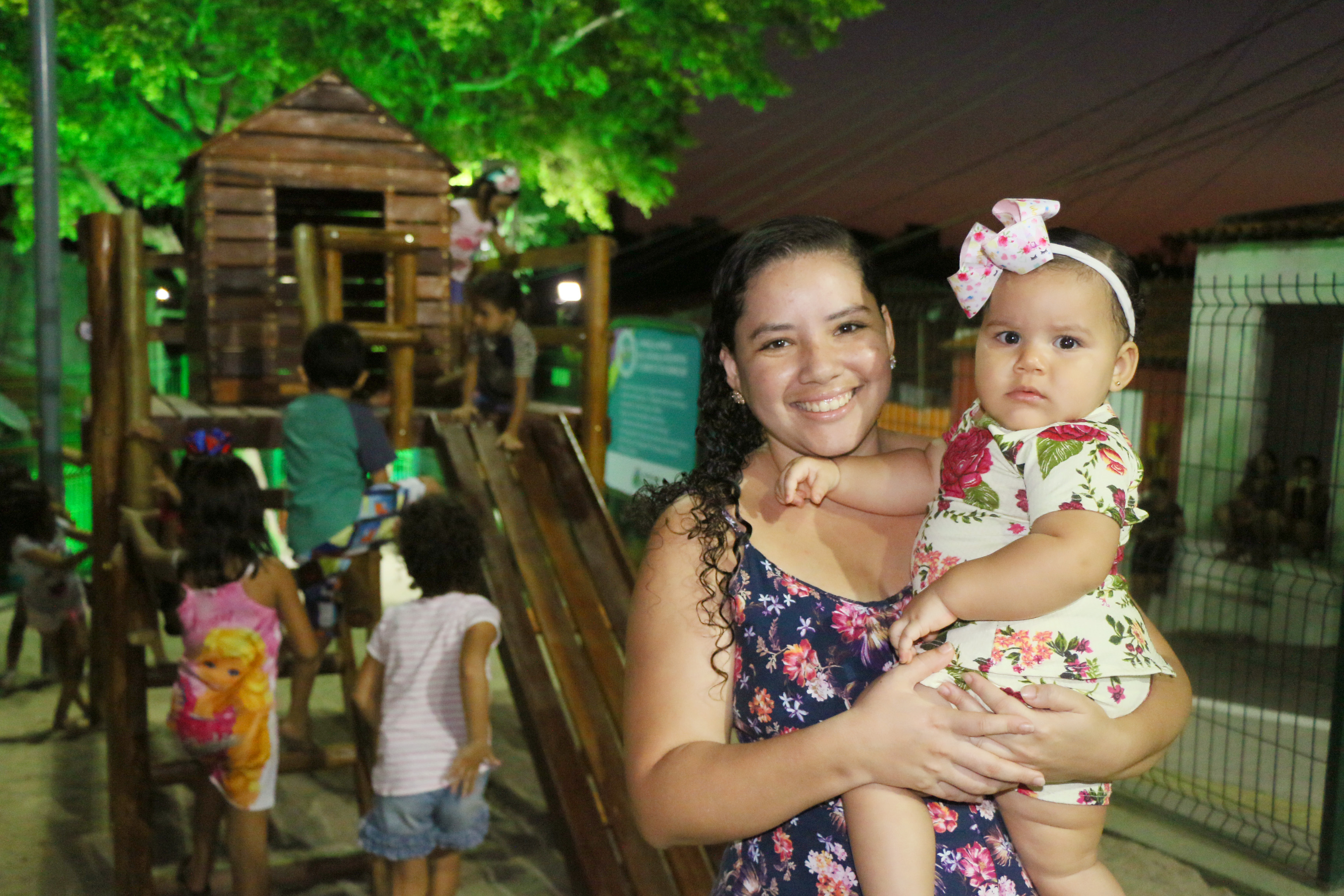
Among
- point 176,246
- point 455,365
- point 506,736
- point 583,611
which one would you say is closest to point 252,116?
point 455,365

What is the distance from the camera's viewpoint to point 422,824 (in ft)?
13.4

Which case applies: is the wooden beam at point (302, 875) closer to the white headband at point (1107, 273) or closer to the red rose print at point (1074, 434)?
the red rose print at point (1074, 434)

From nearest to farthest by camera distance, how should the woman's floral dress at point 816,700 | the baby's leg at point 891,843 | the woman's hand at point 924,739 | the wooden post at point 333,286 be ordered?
1. the woman's hand at point 924,739
2. the baby's leg at point 891,843
3. the woman's floral dress at point 816,700
4. the wooden post at point 333,286

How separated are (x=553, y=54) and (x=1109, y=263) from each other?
13.5 m

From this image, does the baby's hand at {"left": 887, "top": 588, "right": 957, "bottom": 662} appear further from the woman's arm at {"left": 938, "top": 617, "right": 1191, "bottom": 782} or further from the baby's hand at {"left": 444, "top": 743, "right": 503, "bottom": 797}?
the baby's hand at {"left": 444, "top": 743, "right": 503, "bottom": 797}

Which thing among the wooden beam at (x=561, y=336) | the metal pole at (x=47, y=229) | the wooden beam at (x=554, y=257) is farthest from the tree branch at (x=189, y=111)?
the wooden beam at (x=561, y=336)

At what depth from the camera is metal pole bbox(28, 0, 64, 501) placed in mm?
7852

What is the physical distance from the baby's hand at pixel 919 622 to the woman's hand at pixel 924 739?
0.10 meters

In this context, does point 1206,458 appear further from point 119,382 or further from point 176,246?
point 176,246

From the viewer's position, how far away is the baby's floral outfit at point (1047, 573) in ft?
5.84

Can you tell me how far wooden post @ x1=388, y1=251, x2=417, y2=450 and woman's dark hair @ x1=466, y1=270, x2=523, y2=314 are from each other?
857mm

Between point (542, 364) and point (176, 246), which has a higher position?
point (176, 246)

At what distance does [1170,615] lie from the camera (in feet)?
37.8

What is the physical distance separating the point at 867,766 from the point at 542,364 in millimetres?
22569
